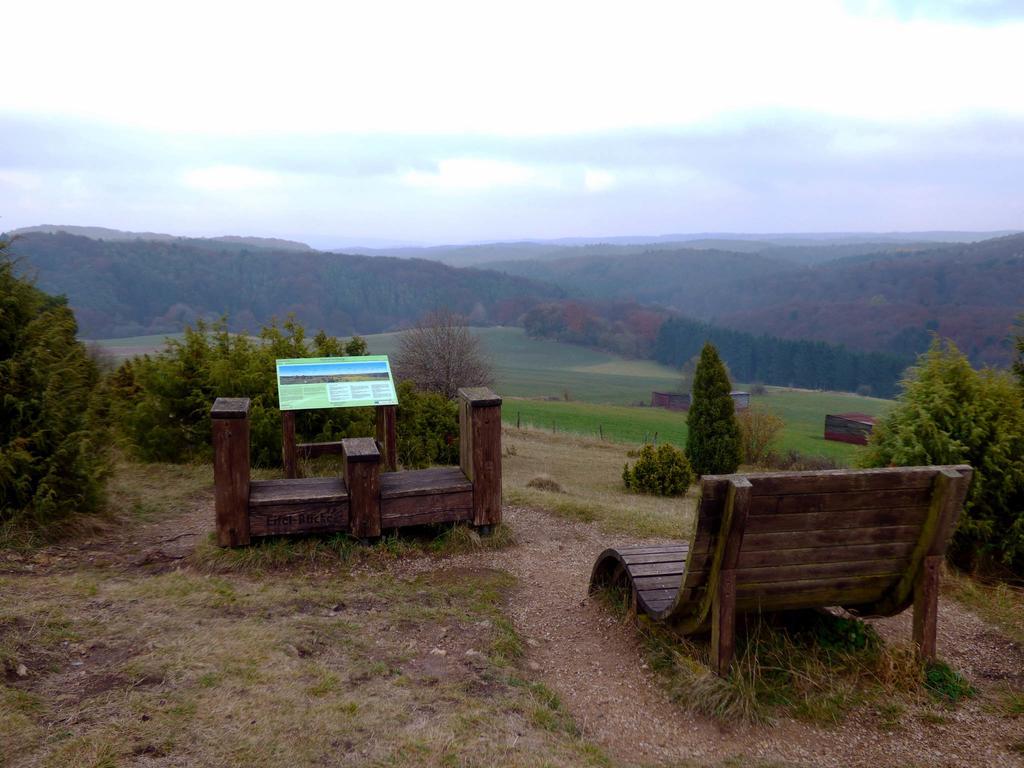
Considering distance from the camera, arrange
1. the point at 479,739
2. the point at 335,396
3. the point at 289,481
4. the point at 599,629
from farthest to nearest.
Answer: the point at 335,396
the point at 289,481
the point at 599,629
the point at 479,739

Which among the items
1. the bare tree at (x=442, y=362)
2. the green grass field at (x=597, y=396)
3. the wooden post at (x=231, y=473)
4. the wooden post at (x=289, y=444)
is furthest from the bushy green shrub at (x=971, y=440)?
the bare tree at (x=442, y=362)

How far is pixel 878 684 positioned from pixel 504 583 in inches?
109

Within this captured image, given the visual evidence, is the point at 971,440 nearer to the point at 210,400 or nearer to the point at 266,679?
the point at 266,679

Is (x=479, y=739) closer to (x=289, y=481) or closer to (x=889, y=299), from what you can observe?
(x=289, y=481)

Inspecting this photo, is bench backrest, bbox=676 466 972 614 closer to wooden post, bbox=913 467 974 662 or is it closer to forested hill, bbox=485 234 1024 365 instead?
wooden post, bbox=913 467 974 662

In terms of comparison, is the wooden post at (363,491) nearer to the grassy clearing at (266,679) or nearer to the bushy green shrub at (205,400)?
the grassy clearing at (266,679)

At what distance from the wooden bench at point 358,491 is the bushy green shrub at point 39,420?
1884 millimetres

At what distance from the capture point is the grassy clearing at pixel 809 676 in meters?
3.79

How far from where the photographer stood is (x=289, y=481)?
6.81m

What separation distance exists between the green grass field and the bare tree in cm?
371

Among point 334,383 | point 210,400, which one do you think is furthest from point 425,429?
point 334,383

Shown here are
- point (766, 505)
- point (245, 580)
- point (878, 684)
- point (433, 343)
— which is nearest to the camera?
point (766, 505)

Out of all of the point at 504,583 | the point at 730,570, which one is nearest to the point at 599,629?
the point at 504,583

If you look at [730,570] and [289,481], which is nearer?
[730,570]
